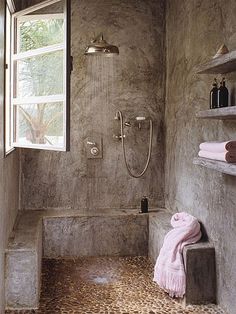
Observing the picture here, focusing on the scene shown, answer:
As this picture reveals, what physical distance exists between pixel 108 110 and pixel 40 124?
1.16m

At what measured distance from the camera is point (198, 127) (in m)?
3.57

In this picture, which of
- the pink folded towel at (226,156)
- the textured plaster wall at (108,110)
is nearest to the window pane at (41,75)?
the textured plaster wall at (108,110)

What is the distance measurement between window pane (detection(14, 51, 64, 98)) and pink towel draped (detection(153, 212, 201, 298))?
1384mm

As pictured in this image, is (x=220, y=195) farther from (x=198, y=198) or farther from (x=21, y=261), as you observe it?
(x=21, y=261)

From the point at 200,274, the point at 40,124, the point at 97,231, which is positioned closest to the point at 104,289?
the point at 200,274

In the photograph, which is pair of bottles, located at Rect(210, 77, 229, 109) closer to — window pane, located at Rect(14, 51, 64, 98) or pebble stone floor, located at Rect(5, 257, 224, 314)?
window pane, located at Rect(14, 51, 64, 98)

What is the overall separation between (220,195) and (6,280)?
1.59 m

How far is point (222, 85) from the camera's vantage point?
2945 mm

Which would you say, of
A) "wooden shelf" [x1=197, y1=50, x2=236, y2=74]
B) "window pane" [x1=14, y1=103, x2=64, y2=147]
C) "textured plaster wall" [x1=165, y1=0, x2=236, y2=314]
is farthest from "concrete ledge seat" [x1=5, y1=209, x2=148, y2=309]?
"wooden shelf" [x1=197, y1=50, x2=236, y2=74]

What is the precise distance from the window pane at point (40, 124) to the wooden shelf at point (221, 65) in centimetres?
111

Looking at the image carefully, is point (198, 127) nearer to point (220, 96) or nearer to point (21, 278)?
point (220, 96)

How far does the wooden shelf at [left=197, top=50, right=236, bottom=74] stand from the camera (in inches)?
97.6

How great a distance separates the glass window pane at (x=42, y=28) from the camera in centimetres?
332

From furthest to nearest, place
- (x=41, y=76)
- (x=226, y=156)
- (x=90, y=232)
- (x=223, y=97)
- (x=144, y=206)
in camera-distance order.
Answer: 1. (x=144, y=206)
2. (x=90, y=232)
3. (x=41, y=76)
4. (x=223, y=97)
5. (x=226, y=156)
